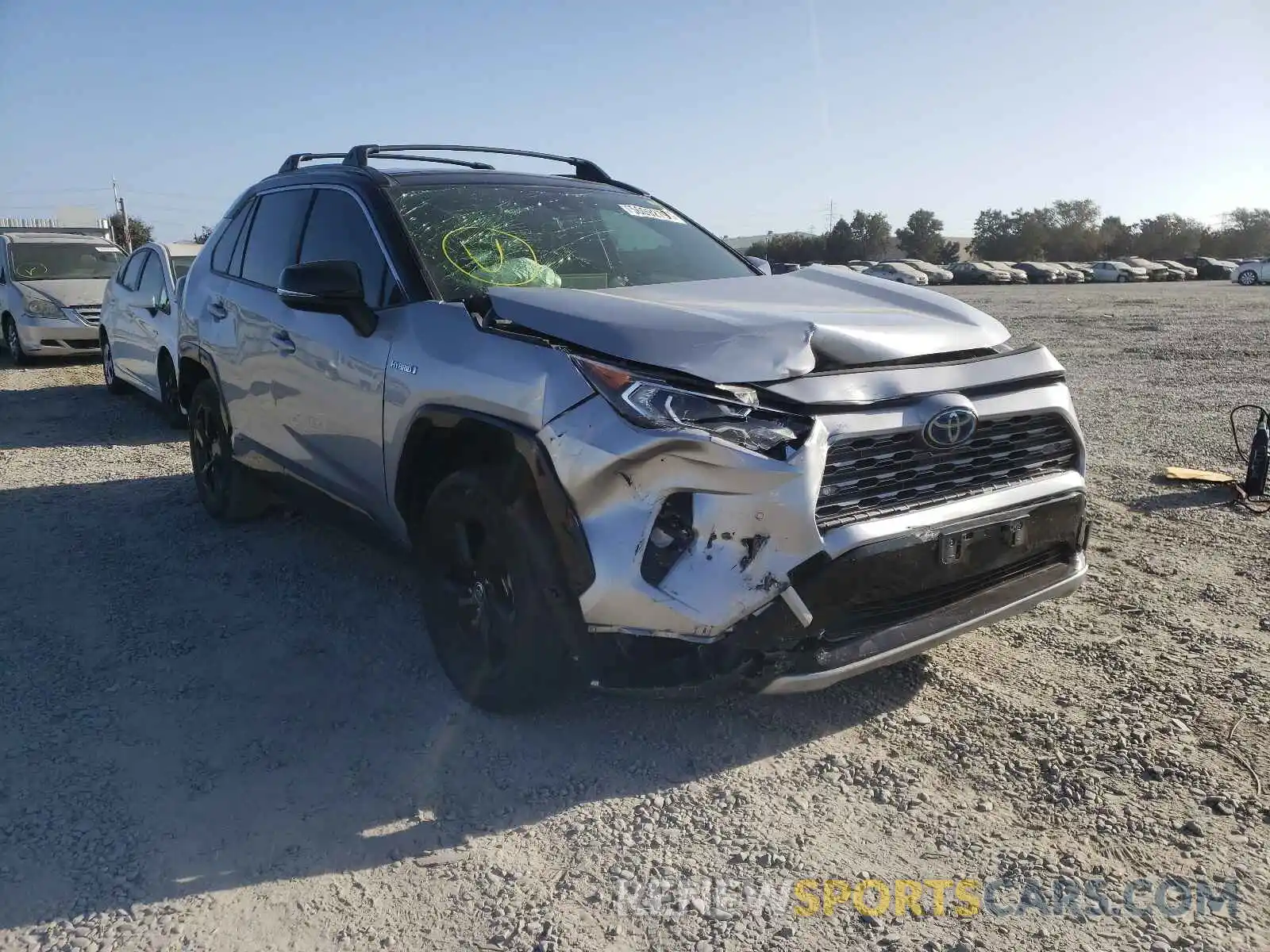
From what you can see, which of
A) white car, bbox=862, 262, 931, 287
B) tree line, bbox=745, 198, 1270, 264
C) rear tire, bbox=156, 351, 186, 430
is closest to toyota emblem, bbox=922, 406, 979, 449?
rear tire, bbox=156, 351, 186, 430

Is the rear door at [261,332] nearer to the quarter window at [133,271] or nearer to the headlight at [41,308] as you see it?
the quarter window at [133,271]

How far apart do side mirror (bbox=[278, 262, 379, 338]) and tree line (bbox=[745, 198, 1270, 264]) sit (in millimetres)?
81015

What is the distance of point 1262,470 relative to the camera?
567 cm

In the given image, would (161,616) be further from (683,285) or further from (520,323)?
(683,285)

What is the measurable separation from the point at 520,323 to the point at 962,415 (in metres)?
1.38

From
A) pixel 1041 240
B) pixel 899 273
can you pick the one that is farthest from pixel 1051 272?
pixel 1041 240

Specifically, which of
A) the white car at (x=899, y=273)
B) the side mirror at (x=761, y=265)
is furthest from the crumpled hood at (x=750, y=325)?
the white car at (x=899, y=273)

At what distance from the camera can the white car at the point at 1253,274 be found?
40406mm

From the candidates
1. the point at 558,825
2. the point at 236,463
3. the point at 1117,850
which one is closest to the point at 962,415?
the point at 1117,850

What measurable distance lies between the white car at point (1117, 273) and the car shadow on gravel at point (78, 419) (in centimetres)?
5470

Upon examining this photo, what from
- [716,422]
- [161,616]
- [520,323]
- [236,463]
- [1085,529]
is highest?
[520,323]

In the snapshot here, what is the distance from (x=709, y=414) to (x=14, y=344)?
13.7 meters

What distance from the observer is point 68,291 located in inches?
512

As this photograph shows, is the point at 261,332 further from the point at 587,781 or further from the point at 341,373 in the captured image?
the point at 587,781
